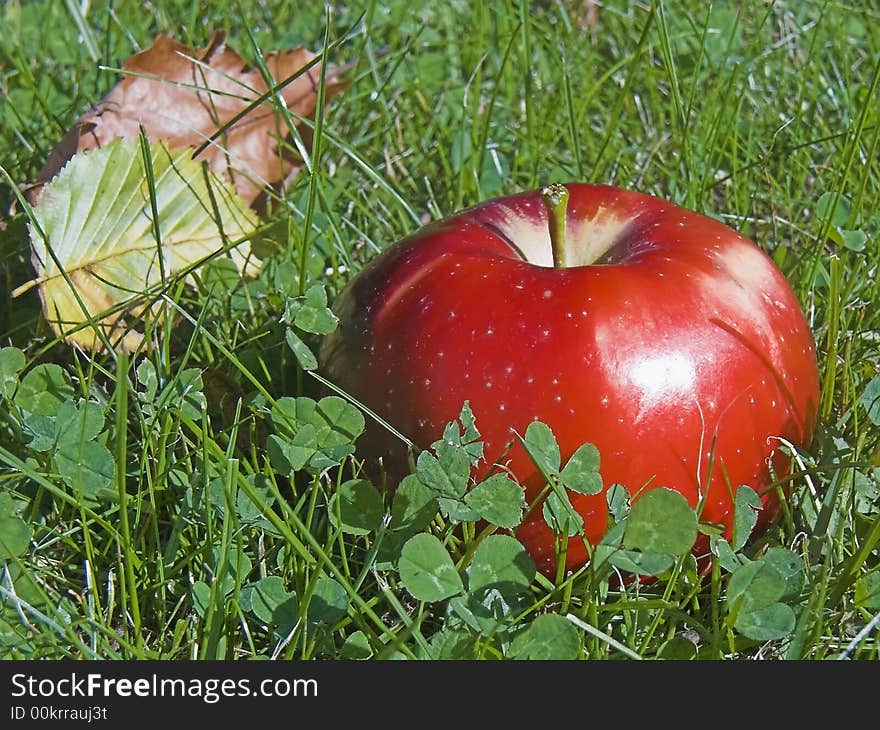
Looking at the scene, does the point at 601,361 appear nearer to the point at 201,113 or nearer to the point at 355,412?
the point at 355,412

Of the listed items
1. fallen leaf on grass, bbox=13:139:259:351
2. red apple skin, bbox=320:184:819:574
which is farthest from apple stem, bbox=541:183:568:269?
fallen leaf on grass, bbox=13:139:259:351

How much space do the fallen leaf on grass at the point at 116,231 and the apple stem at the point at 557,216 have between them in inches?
28.2

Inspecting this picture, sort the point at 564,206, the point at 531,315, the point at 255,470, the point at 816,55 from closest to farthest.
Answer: the point at 531,315, the point at 564,206, the point at 255,470, the point at 816,55

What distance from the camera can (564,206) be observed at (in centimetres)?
174

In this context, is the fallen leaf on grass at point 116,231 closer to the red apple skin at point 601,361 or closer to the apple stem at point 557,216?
the red apple skin at point 601,361

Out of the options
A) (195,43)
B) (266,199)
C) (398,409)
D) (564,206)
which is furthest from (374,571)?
(195,43)

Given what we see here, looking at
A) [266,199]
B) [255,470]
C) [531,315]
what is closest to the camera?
[531,315]

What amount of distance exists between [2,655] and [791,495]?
1240mm

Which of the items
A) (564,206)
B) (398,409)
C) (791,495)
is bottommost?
(791,495)

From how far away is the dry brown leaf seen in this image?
242cm

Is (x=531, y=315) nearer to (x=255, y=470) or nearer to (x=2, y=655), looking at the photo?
(x=255, y=470)

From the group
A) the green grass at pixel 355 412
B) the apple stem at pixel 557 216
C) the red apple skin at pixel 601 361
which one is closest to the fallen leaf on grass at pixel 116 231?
the green grass at pixel 355 412

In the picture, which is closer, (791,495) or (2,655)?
(2,655)

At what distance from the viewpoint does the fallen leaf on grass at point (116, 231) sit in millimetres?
2062
